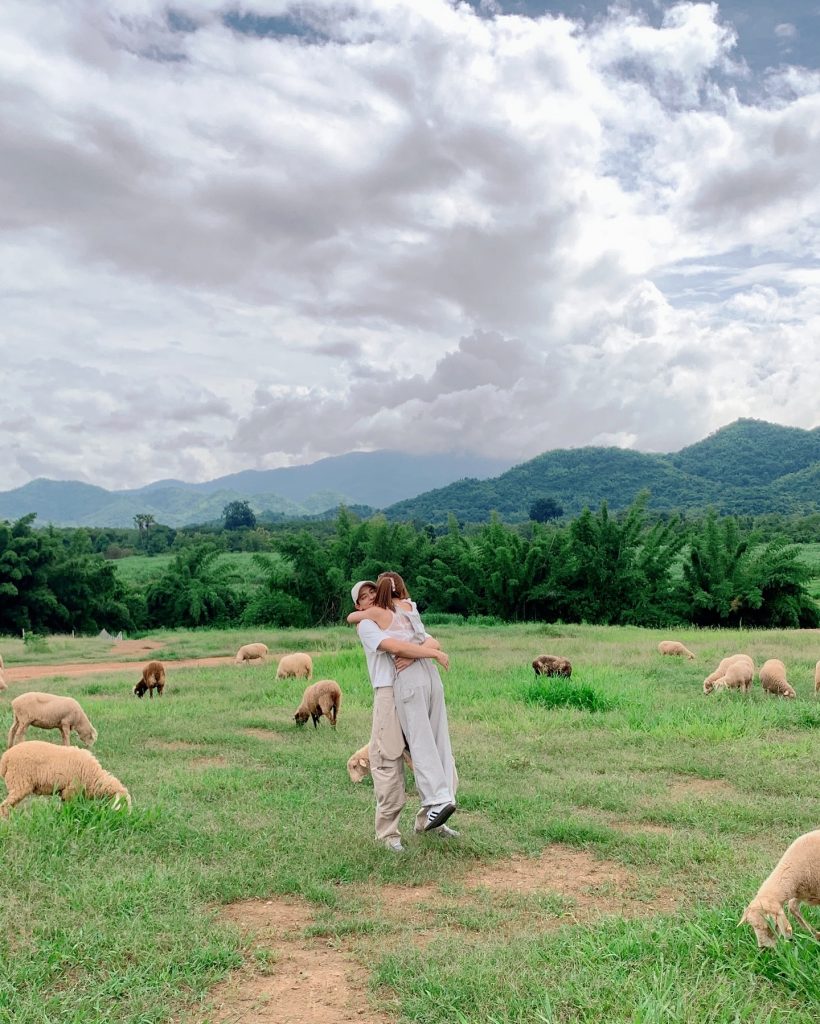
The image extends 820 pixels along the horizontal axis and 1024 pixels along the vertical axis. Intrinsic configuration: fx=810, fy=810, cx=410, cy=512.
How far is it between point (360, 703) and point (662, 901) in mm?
7641

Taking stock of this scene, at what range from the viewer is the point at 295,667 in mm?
14438

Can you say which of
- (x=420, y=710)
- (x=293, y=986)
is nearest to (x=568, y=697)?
(x=420, y=710)

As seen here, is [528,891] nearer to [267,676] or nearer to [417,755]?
[417,755]

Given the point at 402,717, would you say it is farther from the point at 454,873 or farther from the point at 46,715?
the point at 46,715

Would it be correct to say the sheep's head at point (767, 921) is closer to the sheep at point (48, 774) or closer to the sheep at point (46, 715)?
the sheep at point (48, 774)

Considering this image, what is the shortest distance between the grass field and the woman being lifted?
40cm

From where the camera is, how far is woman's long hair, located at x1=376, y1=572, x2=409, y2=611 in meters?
6.07

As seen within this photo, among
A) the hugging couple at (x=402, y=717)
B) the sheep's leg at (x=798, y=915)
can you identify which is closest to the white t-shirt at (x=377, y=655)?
the hugging couple at (x=402, y=717)

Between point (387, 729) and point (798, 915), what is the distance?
2.92 metres

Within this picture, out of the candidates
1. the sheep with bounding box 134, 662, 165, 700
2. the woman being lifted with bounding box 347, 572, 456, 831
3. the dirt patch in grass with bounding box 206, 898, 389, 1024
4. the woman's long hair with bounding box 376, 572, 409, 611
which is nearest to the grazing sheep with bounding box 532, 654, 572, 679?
the sheep with bounding box 134, 662, 165, 700

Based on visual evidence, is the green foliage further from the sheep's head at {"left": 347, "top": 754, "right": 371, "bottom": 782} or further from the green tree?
the green tree

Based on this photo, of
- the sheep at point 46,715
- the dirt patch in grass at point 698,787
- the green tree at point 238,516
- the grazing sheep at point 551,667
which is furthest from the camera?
the green tree at point 238,516

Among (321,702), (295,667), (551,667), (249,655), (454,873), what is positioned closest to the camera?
(454,873)

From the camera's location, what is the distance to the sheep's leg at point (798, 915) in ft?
12.1
